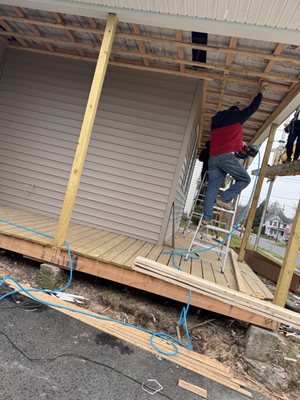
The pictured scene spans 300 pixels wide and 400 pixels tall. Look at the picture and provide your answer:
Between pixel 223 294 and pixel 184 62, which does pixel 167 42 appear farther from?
pixel 223 294

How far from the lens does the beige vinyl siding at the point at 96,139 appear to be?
4.86m

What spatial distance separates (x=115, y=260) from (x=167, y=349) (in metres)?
1.07

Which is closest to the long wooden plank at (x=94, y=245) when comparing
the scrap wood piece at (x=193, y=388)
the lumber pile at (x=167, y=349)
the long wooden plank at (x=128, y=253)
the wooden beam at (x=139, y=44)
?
the long wooden plank at (x=128, y=253)

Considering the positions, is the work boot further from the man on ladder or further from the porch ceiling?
the porch ceiling

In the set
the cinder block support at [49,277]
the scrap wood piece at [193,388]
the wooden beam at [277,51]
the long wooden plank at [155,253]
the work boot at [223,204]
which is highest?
the wooden beam at [277,51]

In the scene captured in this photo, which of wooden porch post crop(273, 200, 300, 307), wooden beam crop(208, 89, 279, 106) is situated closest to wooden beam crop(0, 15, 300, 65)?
wooden beam crop(208, 89, 279, 106)

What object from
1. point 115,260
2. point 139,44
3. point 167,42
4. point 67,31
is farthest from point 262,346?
point 67,31

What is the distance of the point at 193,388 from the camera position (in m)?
2.18

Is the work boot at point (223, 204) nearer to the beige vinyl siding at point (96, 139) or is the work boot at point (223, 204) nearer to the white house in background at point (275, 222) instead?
the beige vinyl siding at point (96, 139)

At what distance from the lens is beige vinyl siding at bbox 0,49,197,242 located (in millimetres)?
4863

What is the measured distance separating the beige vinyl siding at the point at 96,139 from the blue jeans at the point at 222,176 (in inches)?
36.9

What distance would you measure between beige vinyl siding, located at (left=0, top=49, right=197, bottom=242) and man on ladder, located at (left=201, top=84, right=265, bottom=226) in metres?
0.89

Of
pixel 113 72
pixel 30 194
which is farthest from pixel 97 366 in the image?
pixel 113 72

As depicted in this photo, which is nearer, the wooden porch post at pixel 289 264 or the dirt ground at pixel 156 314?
the dirt ground at pixel 156 314
